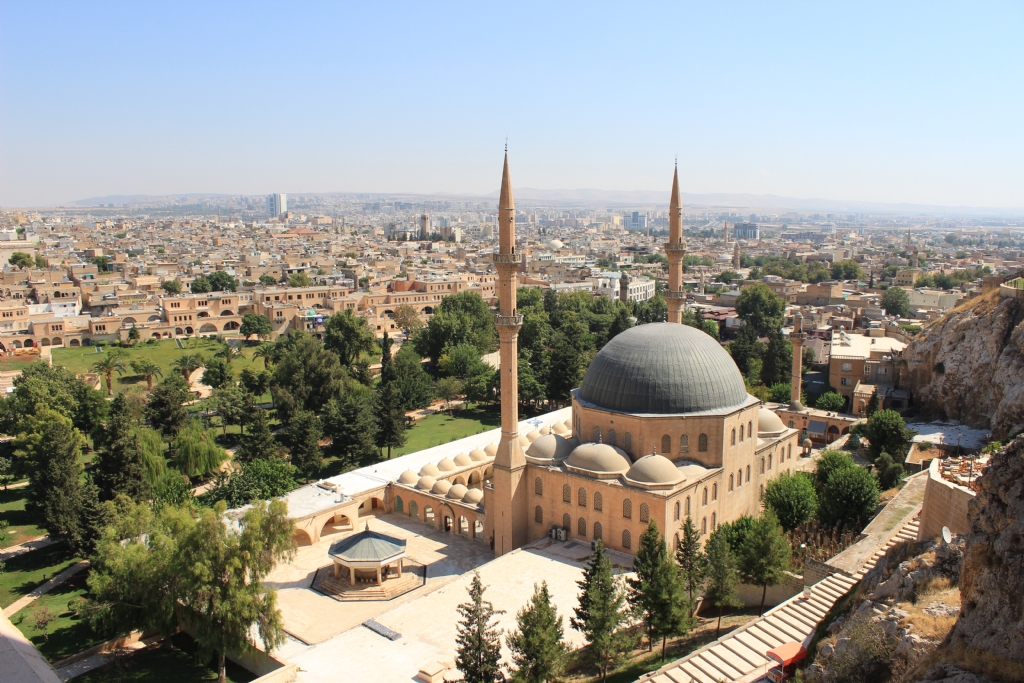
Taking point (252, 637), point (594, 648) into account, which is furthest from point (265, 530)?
point (594, 648)

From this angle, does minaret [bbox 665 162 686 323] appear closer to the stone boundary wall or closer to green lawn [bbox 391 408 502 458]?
green lawn [bbox 391 408 502 458]

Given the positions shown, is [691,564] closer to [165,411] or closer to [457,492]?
[457,492]

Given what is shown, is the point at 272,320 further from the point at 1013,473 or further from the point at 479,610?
the point at 1013,473

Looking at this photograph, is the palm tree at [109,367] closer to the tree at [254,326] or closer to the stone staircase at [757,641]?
the tree at [254,326]

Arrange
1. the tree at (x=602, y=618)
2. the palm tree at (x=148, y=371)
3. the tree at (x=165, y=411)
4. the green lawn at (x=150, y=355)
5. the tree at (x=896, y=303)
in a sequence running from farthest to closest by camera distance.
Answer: the tree at (x=896, y=303), the green lawn at (x=150, y=355), the palm tree at (x=148, y=371), the tree at (x=165, y=411), the tree at (x=602, y=618)

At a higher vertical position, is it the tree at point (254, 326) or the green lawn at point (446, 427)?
the tree at point (254, 326)

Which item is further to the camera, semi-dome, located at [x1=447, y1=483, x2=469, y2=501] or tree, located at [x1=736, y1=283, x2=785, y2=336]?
tree, located at [x1=736, y1=283, x2=785, y2=336]

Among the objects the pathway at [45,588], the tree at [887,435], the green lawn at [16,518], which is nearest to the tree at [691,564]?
the tree at [887,435]

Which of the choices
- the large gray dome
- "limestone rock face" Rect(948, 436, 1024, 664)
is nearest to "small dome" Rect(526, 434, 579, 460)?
the large gray dome
